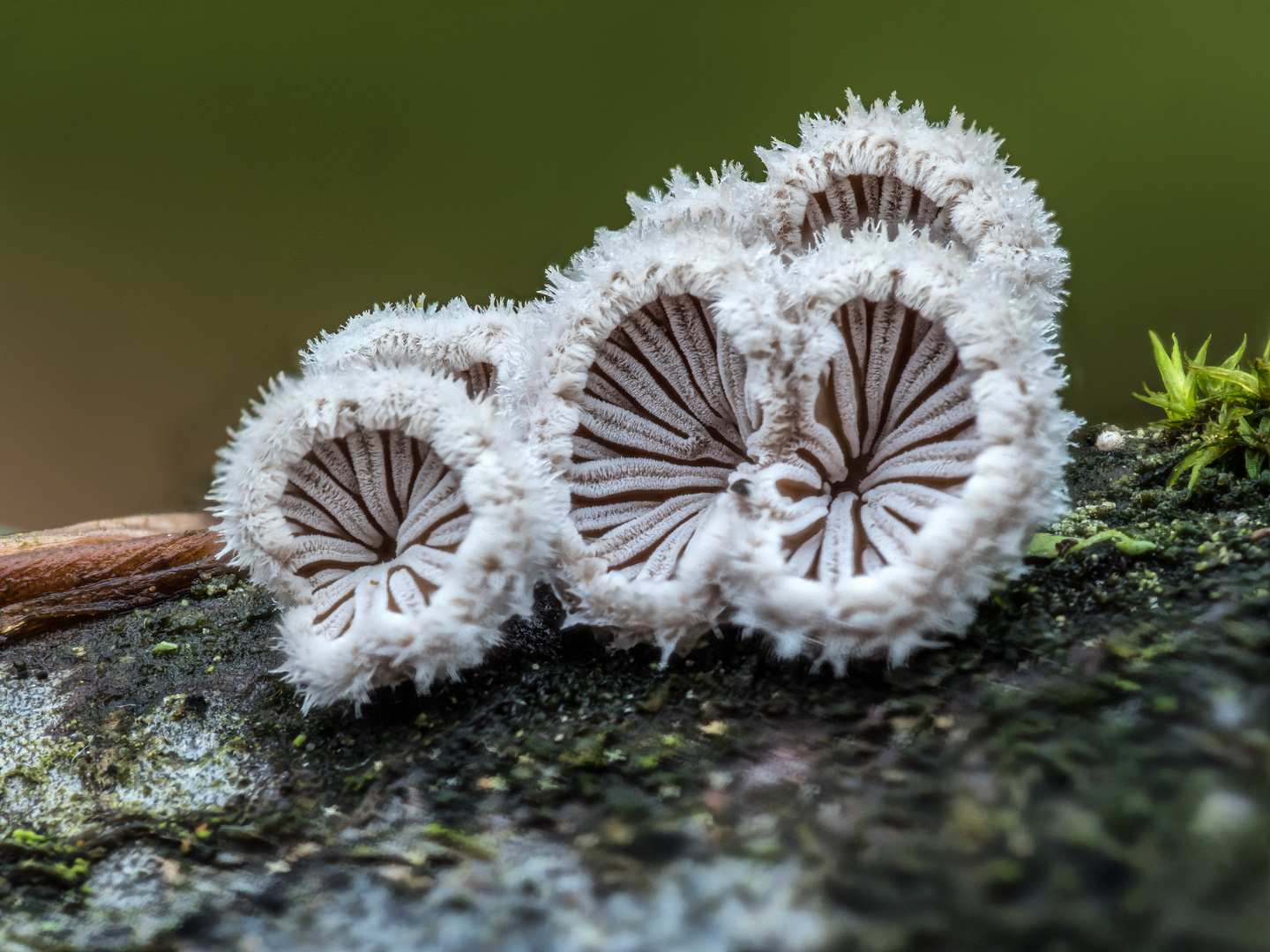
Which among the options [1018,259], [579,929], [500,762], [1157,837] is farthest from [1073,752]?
[1018,259]

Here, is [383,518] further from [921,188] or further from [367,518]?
[921,188]

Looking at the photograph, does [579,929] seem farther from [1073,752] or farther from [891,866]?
[1073,752]

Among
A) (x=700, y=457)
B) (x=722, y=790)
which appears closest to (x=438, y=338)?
(x=700, y=457)

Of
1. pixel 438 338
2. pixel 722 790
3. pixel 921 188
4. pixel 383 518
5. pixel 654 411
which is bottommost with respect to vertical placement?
pixel 722 790

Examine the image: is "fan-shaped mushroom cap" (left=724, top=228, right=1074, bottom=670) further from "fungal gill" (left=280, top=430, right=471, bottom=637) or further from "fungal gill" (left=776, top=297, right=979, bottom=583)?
"fungal gill" (left=280, top=430, right=471, bottom=637)

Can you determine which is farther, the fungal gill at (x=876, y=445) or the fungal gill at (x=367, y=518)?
the fungal gill at (x=367, y=518)

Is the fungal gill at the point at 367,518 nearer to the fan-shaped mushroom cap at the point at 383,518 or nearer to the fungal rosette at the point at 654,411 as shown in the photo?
the fan-shaped mushroom cap at the point at 383,518

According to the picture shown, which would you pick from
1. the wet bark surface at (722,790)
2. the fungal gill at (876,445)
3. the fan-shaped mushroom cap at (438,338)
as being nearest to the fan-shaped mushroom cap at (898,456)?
the fungal gill at (876,445)
